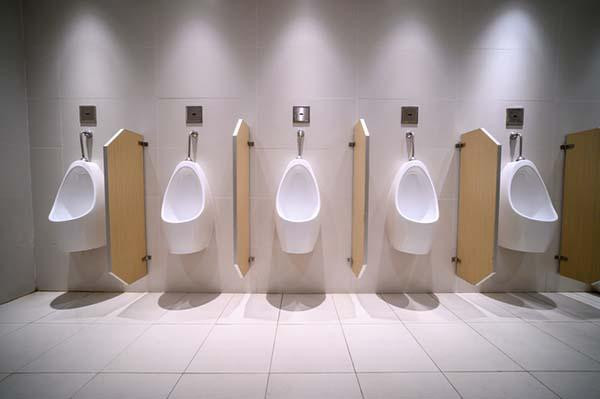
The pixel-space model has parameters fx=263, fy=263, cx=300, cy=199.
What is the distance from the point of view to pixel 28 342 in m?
1.55

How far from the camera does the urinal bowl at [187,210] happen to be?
1.86 metres

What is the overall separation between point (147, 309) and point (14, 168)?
1.59 meters

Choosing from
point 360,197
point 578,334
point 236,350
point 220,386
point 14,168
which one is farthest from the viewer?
point 14,168

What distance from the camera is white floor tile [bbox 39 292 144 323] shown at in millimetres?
1812

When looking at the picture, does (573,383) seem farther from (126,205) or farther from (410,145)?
(126,205)

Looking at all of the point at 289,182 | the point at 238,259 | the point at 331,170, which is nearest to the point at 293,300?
the point at 238,259

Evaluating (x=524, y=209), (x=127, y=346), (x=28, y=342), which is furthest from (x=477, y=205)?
(x=28, y=342)

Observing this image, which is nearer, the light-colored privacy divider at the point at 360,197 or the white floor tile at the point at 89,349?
the white floor tile at the point at 89,349

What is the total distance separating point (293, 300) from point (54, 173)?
2.28 metres

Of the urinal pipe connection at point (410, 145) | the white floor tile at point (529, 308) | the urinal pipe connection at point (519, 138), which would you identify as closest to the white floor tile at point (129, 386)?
the urinal pipe connection at point (410, 145)

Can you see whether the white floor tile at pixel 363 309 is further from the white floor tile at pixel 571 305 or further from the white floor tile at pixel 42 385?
the white floor tile at pixel 42 385

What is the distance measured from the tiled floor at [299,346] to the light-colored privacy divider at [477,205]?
35 cm

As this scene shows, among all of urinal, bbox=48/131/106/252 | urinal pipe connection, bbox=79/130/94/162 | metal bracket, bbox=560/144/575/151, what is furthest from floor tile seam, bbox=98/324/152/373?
metal bracket, bbox=560/144/575/151

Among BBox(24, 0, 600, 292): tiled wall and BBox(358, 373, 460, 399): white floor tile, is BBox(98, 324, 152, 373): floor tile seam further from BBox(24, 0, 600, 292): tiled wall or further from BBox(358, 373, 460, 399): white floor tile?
BBox(358, 373, 460, 399): white floor tile
